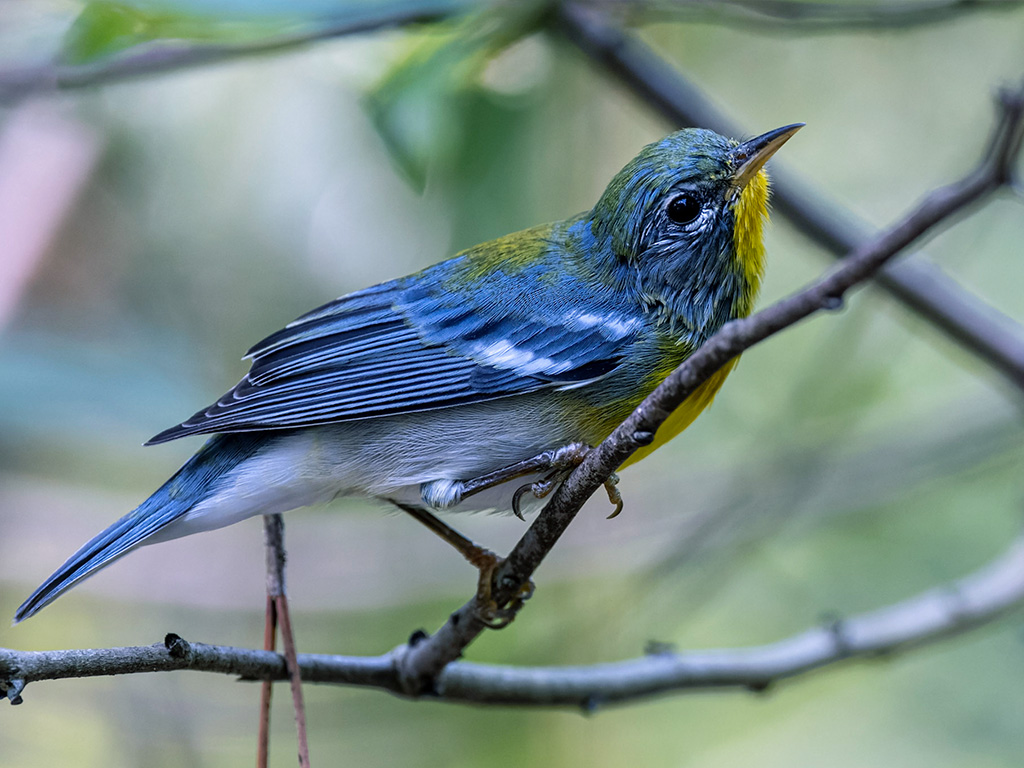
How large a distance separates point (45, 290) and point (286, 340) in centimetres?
280

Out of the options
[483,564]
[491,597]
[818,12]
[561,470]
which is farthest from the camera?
[818,12]

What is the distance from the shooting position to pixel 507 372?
302cm

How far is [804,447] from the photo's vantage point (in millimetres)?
Result: 4941

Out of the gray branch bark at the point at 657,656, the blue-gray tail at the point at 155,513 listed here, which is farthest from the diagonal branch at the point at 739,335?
the blue-gray tail at the point at 155,513

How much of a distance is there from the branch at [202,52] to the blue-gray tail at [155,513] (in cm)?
121

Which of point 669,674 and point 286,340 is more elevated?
point 286,340

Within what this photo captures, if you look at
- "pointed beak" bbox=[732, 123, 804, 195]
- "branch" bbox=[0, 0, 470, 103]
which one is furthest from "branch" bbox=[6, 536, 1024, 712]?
"branch" bbox=[0, 0, 470, 103]

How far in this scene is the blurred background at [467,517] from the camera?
13.2 ft

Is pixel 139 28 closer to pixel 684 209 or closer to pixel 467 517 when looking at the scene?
pixel 684 209

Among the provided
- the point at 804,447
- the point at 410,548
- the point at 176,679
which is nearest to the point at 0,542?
the point at 176,679

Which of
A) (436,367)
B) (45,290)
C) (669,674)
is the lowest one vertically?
(669,674)

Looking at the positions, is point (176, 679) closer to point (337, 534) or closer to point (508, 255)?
point (337, 534)

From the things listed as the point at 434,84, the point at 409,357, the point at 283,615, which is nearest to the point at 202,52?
the point at 434,84

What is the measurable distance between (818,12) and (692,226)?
1.23 m
